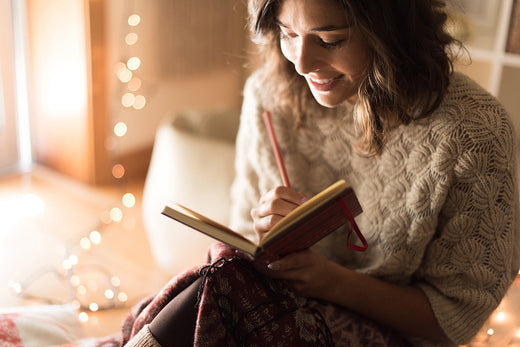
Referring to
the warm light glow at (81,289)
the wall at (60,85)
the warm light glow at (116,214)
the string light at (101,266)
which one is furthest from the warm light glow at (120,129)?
the warm light glow at (81,289)

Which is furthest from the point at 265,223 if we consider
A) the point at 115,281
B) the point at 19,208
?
the point at 19,208

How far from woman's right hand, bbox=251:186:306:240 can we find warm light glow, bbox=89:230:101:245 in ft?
3.73

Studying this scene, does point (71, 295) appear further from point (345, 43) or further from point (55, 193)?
point (345, 43)

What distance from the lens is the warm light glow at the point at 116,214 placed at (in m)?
2.17

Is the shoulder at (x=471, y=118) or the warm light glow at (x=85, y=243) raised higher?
the shoulder at (x=471, y=118)

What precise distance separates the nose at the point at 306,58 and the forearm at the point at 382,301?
1.09 ft

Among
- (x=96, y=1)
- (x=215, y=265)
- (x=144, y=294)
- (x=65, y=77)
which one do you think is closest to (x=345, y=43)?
(x=215, y=265)

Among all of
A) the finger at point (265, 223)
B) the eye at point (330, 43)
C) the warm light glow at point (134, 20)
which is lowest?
→ the finger at point (265, 223)

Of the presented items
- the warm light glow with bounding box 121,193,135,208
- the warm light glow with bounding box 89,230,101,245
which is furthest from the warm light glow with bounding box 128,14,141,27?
the warm light glow with bounding box 89,230,101,245

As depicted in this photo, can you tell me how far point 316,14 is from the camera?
0.92 meters

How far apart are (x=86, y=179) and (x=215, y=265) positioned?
1.60 metres

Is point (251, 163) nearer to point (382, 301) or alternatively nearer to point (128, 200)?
point (382, 301)

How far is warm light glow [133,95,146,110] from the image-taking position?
246 centimetres

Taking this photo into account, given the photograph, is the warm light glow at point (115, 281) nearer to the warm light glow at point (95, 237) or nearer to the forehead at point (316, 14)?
the warm light glow at point (95, 237)
